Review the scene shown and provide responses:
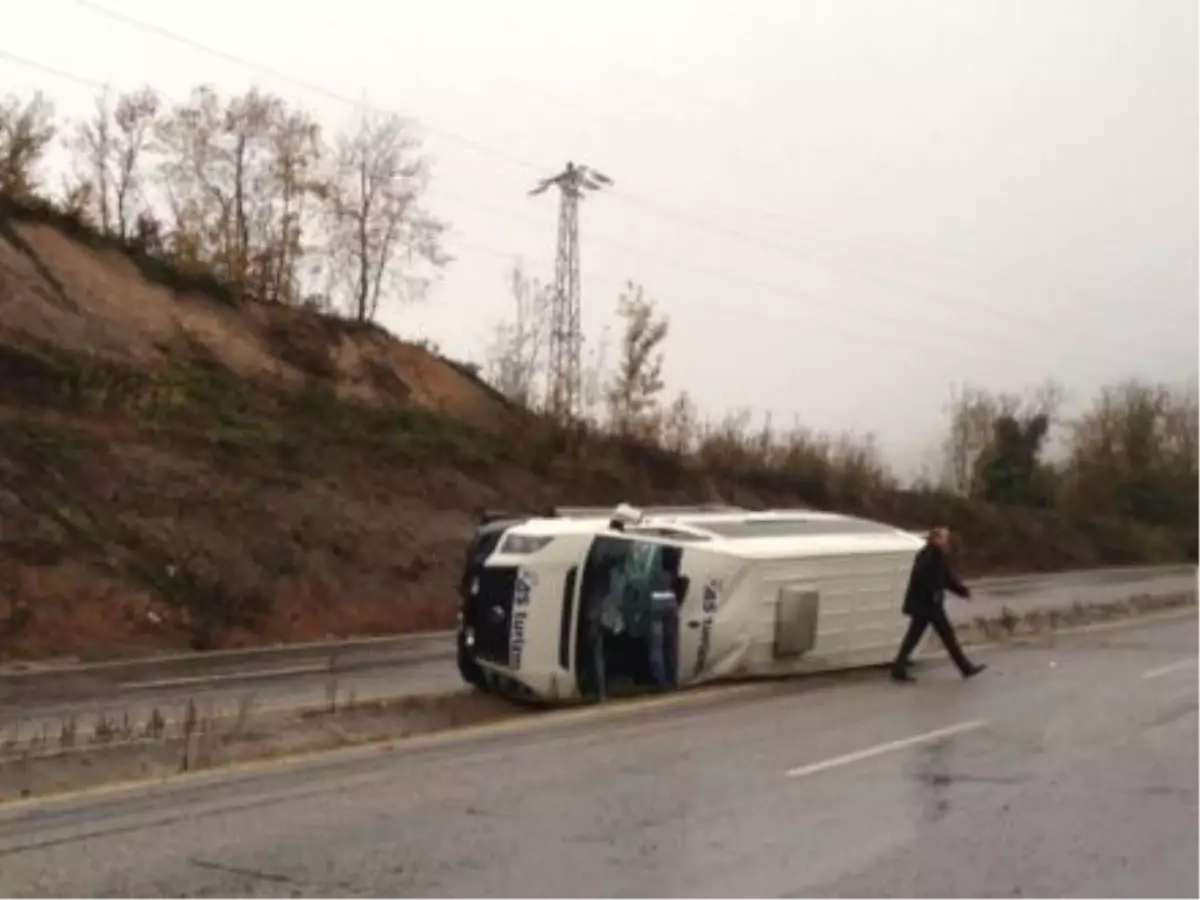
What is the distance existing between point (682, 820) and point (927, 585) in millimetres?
9566

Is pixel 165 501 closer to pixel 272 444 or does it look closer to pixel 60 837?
pixel 272 444

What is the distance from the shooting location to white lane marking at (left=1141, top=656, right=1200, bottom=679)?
19516 mm

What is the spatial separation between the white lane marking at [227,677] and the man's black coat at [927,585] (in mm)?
7905

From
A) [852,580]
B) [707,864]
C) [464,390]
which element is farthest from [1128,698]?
[464,390]

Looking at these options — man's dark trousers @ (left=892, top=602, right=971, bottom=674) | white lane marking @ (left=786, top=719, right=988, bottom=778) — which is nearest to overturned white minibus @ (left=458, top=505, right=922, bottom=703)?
man's dark trousers @ (left=892, top=602, right=971, bottom=674)

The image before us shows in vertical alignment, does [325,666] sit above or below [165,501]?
below

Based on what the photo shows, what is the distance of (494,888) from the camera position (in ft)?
26.7

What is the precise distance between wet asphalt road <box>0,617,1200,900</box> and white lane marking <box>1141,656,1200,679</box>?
4377 millimetres

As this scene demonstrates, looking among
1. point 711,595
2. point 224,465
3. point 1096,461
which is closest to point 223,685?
point 711,595

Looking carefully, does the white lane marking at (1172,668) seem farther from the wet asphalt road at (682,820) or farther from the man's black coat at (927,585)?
the wet asphalt road at (682,820)

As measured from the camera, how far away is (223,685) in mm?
20391

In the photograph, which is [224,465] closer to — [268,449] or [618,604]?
[268,449]

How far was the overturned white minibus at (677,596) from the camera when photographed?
16.2 m

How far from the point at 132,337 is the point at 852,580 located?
25.0m
